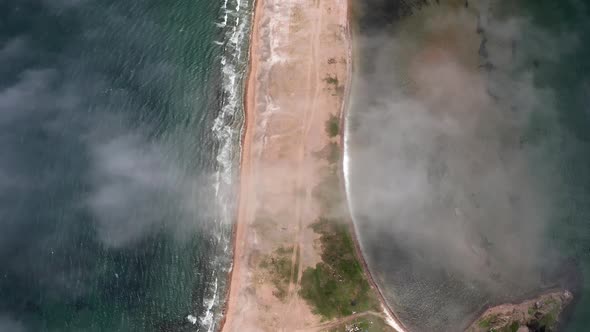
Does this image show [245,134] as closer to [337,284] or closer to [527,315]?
[337,284]

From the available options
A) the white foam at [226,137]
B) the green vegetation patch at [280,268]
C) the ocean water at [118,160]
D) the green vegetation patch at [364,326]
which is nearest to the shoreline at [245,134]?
the white foam at [226,137]

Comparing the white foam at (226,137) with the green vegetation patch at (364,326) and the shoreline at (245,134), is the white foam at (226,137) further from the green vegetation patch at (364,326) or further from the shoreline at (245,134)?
the green vegetation patch at (364,326)

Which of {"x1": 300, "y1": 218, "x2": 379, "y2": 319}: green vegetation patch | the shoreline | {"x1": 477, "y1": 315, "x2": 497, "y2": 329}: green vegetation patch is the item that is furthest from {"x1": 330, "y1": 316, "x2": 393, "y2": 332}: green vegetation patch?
the shoreline

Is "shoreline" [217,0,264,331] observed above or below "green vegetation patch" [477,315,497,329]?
above

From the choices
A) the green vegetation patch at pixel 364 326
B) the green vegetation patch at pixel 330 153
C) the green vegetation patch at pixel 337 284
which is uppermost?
the green vegetation patch at pixel 330 153

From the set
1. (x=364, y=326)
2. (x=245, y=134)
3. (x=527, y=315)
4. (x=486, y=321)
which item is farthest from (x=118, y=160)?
(x=527, y=315)

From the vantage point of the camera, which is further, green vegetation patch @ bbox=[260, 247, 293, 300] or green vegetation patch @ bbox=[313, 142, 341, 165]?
green vegetation patch @ bbox=[313, 142, 341, 165]

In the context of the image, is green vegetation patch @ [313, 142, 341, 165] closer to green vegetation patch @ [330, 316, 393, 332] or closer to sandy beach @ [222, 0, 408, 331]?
sandy beach @ [222, 0, 408, 331]
